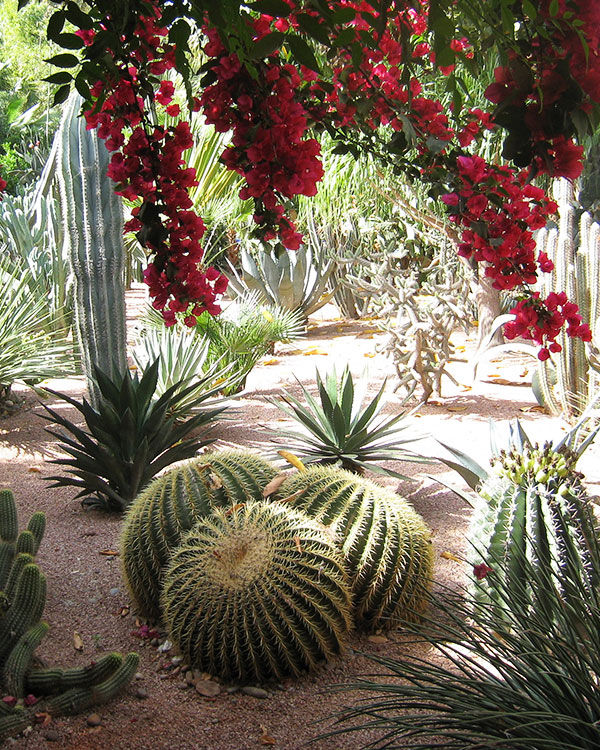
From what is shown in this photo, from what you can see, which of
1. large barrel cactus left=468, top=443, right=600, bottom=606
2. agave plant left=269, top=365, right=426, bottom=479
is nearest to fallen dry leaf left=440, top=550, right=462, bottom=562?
large barrel cactus left=468, top=443, right=600, bottom=606

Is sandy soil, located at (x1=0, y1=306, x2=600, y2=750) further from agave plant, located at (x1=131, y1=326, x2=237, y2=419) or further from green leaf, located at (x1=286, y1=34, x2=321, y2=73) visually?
green leaf, located at (x1=286, y1=34, x2=321, y2=73)

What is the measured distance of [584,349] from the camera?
5492mm

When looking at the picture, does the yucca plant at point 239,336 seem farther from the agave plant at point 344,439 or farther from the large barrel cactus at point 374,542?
the large barrel cactus at point 374,542

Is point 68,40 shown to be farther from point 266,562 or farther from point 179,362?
point 179,362

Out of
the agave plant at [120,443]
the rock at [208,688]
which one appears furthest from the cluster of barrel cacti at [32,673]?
the agave plant at [120,443]

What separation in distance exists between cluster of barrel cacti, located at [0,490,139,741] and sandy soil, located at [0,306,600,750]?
6cm

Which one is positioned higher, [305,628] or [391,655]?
[305,628]

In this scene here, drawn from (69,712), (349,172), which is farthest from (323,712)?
(349,172)

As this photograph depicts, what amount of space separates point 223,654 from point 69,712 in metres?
0.49

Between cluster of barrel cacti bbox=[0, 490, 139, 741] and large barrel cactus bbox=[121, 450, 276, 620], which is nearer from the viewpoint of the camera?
cluster of barrel cacti bbox=[0, 490, 139, 741]

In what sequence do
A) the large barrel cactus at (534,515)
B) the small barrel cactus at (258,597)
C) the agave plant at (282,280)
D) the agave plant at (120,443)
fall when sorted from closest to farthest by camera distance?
the small barrel cactus at (258,597)
the large barrel cactus at (534,515)
the agave plant at (120,443)
the agave plant at (282,280)

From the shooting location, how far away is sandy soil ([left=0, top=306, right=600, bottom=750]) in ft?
7.32

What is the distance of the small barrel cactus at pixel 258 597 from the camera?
7.86 feet

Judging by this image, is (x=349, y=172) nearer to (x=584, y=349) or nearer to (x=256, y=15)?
(x=584, y=349)
